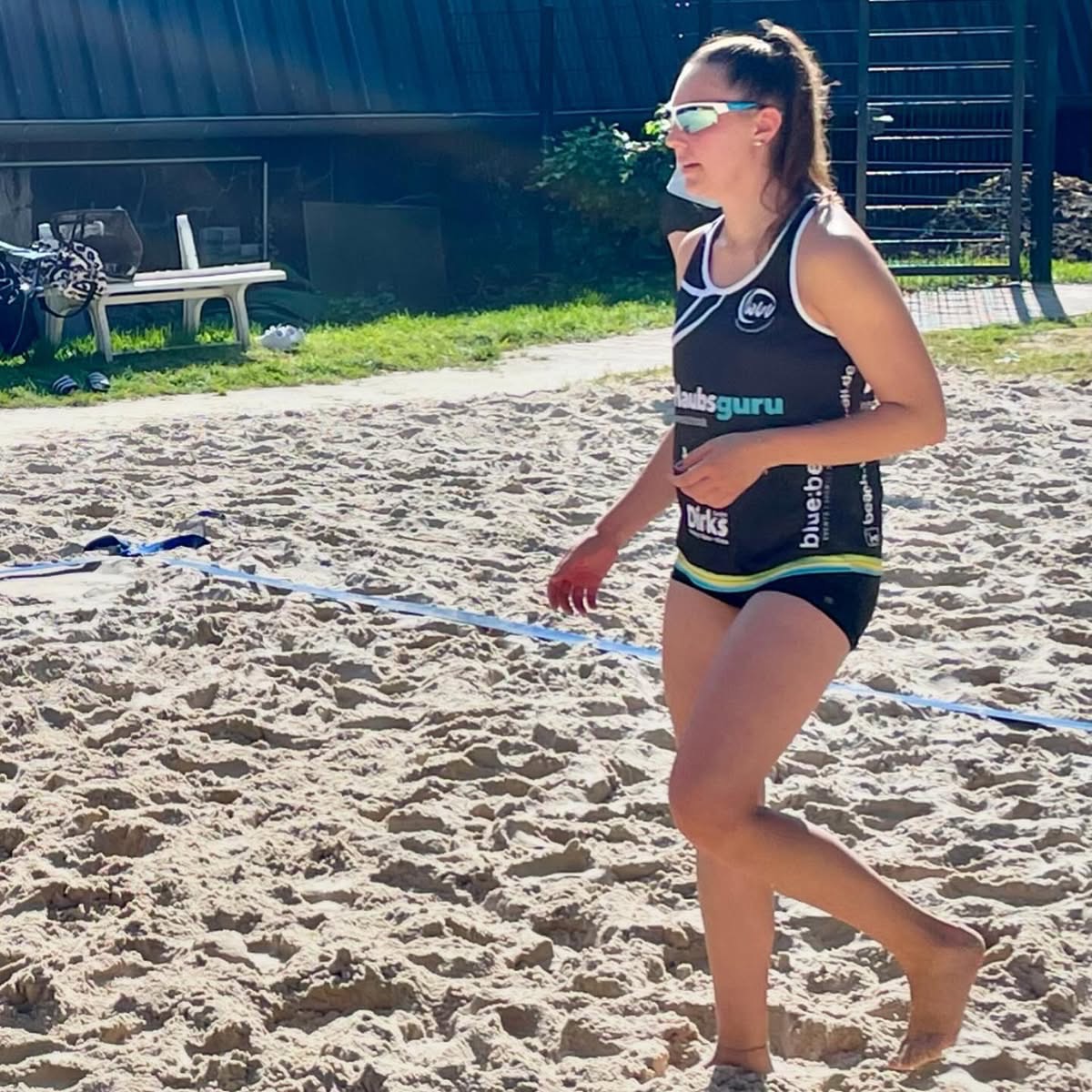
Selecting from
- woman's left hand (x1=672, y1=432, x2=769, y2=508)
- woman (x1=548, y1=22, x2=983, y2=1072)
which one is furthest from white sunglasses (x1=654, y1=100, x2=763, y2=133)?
woman's left hand (x1=672, y1=432, x2=769, y2=508)

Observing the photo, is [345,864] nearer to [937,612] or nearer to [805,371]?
Answer: [805,371]

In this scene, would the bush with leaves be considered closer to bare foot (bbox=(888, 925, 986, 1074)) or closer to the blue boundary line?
the blue boundary line

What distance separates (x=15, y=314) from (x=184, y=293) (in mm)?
1155

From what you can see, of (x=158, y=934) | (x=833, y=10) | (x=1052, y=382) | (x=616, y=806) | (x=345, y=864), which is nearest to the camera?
(x=158, y=934)

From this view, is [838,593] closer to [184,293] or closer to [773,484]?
[773,484]

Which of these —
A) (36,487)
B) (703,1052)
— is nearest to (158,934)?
(703,1052)

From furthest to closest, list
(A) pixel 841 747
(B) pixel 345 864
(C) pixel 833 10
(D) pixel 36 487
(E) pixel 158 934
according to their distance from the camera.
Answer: (C) pixel 833 10 < (D) pixel 36 487 < (A) pixel 841 747 < (B) pixel 345 864 < (E) pixel 158 934

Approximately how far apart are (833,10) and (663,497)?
16.0 m

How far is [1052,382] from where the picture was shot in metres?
10.2

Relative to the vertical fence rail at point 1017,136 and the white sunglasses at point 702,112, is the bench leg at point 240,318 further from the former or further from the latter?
the white sunglasses at point 702,112

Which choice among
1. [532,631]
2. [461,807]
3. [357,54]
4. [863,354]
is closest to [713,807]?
[863,354]

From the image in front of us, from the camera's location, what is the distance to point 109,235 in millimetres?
13344

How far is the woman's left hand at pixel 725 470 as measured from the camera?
9.12 feet

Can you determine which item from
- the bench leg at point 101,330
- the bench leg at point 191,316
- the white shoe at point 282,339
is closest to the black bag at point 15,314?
the bench leg at point 101,330
